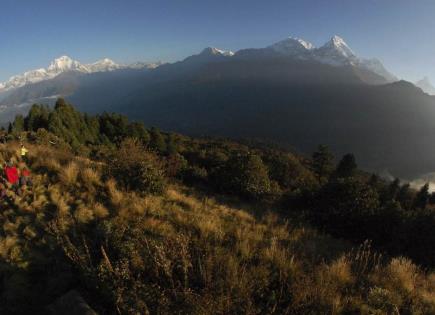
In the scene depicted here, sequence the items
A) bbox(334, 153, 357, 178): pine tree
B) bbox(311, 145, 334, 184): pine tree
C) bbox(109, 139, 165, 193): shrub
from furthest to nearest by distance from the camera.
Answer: bbox(311, 145, 334, 184): pine tree < bbox(334, 153, 357, 178): pine tree < bbox(109, 139, 165, 193): shrub

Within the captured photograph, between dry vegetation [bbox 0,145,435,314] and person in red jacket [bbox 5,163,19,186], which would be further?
person in red jacket [bbox 5,163,19,186]

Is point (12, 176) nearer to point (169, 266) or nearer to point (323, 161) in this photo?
point (169, 266)

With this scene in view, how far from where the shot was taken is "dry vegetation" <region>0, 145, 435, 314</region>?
399 centimetres

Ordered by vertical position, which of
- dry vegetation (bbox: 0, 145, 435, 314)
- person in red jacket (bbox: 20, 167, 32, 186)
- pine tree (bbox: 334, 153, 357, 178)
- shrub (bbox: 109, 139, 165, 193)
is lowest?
pine tree (bbox: 334, 153, 357, 178)

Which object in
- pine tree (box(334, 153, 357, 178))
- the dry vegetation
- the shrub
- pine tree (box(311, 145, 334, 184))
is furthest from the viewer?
pine tree (box(311, 145, 334, 184))

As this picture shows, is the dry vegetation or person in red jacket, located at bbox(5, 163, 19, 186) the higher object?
person in red jacket, located at bbox(5, 163, 19, 186)

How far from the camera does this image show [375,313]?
403 cm

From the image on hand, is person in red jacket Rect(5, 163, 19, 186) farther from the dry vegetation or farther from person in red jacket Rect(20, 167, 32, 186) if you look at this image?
the dry vegetation

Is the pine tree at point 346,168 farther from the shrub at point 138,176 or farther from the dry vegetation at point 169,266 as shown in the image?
the shrub at point 138,176

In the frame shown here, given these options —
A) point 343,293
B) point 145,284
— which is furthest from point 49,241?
point 343,293

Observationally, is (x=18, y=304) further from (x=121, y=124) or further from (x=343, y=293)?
(x=121, y=124)

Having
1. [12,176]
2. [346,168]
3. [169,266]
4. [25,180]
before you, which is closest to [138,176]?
[25,180]

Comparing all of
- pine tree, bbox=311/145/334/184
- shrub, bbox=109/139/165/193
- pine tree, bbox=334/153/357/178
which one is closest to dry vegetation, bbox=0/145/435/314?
shrub, bbox=109/139/165/193

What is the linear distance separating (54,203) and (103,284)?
3182mm
